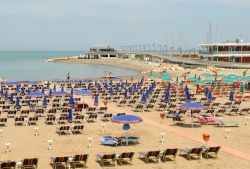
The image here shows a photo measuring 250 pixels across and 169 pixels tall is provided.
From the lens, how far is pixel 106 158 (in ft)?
49.3

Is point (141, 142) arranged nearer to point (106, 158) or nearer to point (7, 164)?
point (106, 158)

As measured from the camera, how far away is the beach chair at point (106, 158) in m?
14.9

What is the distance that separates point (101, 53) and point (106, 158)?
416 feet

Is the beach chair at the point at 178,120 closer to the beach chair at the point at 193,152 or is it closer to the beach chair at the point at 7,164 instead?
the beach chair at the point at 193,152

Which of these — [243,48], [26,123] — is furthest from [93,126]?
[243,48]

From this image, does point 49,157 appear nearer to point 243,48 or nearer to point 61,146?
point 61,146

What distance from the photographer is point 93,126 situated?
2231 centimetres

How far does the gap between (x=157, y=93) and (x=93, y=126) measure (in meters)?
13.3

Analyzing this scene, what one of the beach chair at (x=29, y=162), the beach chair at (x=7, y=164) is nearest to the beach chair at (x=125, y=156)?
the beach chair at (x=29, y=162)

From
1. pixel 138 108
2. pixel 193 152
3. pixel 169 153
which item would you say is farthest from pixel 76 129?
pixel 138 108

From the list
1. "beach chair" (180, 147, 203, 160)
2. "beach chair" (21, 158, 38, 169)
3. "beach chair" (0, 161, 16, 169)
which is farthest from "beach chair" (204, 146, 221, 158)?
"beach chair" (0, 161, 16, 169)

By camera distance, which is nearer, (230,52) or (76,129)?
(76,129)

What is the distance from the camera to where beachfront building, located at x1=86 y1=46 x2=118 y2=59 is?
463 ft

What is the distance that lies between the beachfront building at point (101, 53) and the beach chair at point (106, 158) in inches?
4916
